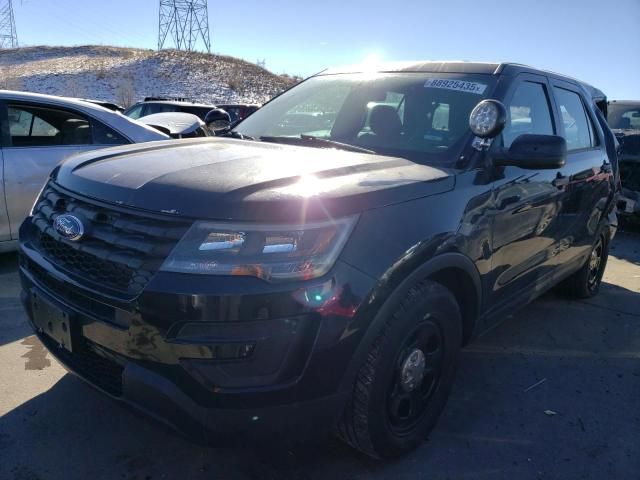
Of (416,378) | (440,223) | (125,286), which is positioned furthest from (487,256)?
(125,286)

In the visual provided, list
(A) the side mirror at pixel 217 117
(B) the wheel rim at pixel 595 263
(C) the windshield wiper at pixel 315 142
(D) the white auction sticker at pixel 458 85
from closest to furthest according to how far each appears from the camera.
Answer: (C) the windshield wiper at pixel 315 142 < (D) the white auction sticker at pixel 458 85 < (A) the side mirror at pixel 217 117 < (B) the wheel rim at pixel 595 263

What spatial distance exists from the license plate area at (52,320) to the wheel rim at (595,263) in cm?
426

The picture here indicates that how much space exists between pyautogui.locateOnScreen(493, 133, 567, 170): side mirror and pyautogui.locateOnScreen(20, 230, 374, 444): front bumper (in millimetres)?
1160

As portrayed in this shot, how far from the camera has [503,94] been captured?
2881 mm

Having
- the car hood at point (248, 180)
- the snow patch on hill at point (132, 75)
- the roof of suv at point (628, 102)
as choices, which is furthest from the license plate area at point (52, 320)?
the snow patch on hill at point (132, 75)

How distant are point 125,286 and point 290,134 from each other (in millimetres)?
1590

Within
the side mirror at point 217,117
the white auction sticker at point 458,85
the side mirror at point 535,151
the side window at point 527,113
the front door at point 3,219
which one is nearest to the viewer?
the side mirror at point 535,151

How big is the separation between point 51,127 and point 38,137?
16cm

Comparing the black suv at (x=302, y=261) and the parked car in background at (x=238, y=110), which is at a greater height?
the black suv at (x=302, y=261)

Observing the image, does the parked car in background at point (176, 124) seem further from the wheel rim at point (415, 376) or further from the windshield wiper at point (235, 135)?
the wheel rim at point (415, 376)

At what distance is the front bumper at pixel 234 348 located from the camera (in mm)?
1764

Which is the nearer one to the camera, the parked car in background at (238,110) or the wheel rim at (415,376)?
the wheel rim at (415,376)

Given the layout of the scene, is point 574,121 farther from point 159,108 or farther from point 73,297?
point 159,108

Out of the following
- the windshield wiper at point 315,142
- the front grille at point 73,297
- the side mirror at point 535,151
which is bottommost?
the front grille at point 73,297
